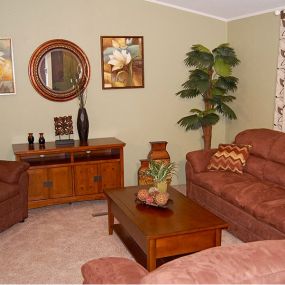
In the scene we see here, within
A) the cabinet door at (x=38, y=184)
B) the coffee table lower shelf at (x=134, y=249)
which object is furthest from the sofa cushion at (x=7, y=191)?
the coffee table lower shelf at (x=134, y=249)

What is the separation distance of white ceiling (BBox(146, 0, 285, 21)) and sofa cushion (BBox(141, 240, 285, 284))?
3857 mm

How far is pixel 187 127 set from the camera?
5379 millimetres

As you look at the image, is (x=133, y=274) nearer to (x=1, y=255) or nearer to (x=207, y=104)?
(x=1, y=255)

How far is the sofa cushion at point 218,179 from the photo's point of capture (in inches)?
159

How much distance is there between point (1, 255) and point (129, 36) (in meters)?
3.15

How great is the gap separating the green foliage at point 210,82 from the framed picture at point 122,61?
2.27 ft

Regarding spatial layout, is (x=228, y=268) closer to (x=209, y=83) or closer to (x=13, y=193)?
(x=13, y=193)

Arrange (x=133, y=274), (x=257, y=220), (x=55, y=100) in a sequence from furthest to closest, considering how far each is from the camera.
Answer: (x=55, y=100)
(x=257, y=220)
(x=133, y=274)

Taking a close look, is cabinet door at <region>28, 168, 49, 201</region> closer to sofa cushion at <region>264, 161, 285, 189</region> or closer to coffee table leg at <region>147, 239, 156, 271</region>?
coffee table leg at <region>147, 239, 156, 271</region>

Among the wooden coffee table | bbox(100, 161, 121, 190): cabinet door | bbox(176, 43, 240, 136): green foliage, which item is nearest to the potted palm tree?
bbox(176, 43, 240, 136): green foliage

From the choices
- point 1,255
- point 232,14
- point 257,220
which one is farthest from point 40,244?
point 232,14

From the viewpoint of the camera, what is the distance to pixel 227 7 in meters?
4.94

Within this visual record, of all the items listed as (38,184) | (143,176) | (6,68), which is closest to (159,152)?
(143,176)

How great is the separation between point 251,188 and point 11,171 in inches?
96.4
